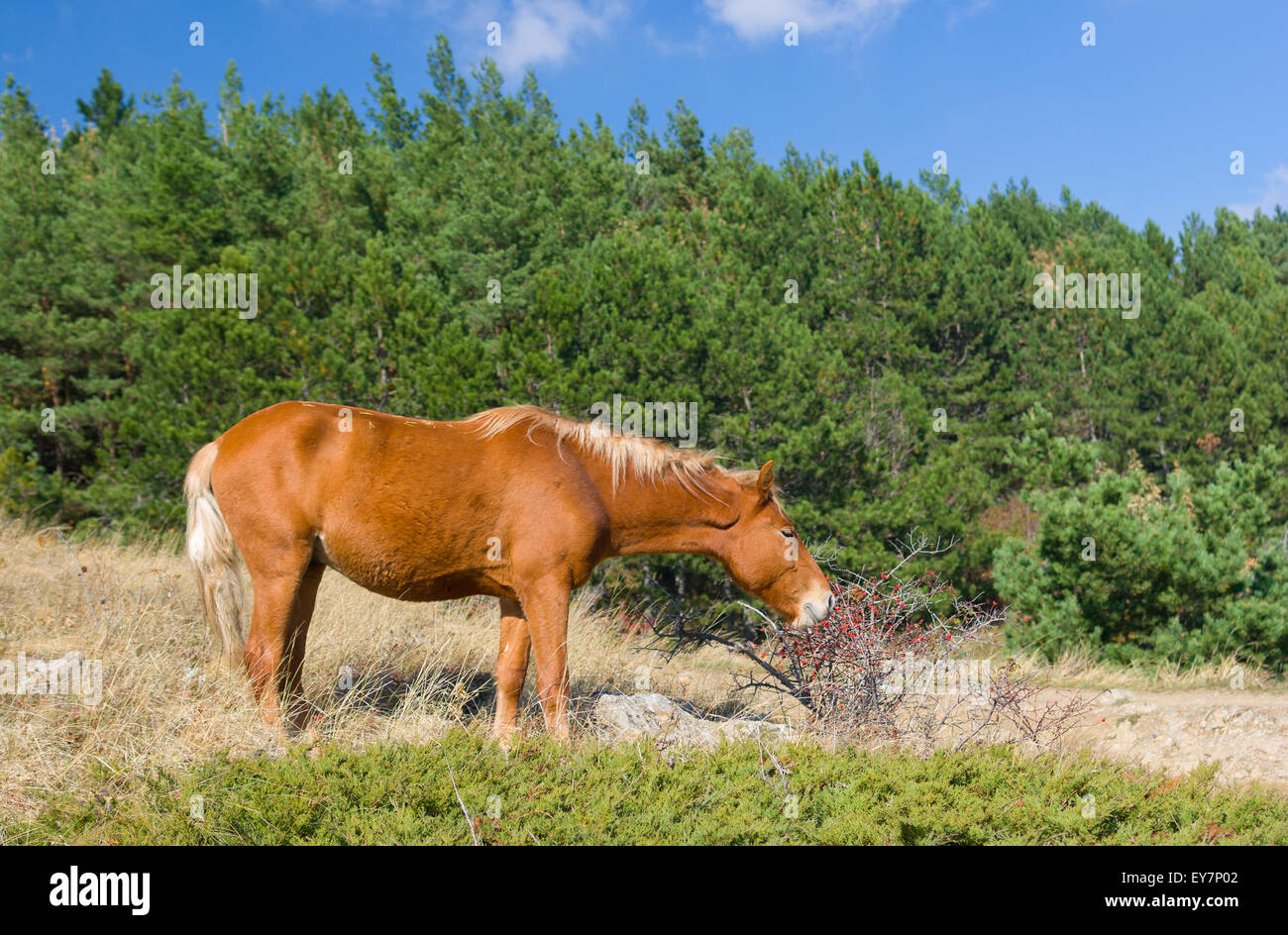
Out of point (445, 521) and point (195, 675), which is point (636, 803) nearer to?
point (445, 521)

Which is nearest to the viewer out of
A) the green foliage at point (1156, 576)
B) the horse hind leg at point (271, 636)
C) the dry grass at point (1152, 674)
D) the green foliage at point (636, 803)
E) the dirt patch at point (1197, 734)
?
the green foliage at point (636, 803)

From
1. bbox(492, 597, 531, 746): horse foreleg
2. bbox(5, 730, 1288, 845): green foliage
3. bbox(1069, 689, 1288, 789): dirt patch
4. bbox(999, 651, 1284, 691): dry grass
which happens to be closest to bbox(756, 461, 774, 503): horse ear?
bbox(5, 730, 1288, 845): green foliage

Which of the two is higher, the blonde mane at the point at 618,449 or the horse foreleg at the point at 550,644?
the blonde mane at the point at 618,449

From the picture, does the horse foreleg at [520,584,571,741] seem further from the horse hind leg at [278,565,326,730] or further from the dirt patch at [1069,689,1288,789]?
the dirt patch at [1069,689,1288,789]

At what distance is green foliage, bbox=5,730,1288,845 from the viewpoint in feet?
10.5

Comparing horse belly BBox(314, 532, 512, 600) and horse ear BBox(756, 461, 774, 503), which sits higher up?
horse ear BBox(756, 461, 774, 503)

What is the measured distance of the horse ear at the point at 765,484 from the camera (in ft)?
14.6

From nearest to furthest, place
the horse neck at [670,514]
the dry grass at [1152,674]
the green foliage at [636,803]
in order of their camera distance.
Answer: the green foliage at [636,803] < the horse neck at [670,514] < the dry grass at [1152,674]

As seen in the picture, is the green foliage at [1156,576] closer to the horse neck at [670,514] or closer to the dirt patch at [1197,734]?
the dirt patch at [1197,734]

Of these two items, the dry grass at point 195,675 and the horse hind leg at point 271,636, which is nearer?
the dry grass at point 195,675

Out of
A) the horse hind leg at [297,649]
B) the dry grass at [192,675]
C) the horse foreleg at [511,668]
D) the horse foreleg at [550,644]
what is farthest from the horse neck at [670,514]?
the horse hind leg at [297,649]

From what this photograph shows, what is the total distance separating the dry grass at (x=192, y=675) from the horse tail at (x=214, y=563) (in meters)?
0.20

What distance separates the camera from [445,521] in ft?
13.4

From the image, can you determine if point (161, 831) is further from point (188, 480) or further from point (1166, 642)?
point (1166, 642)
